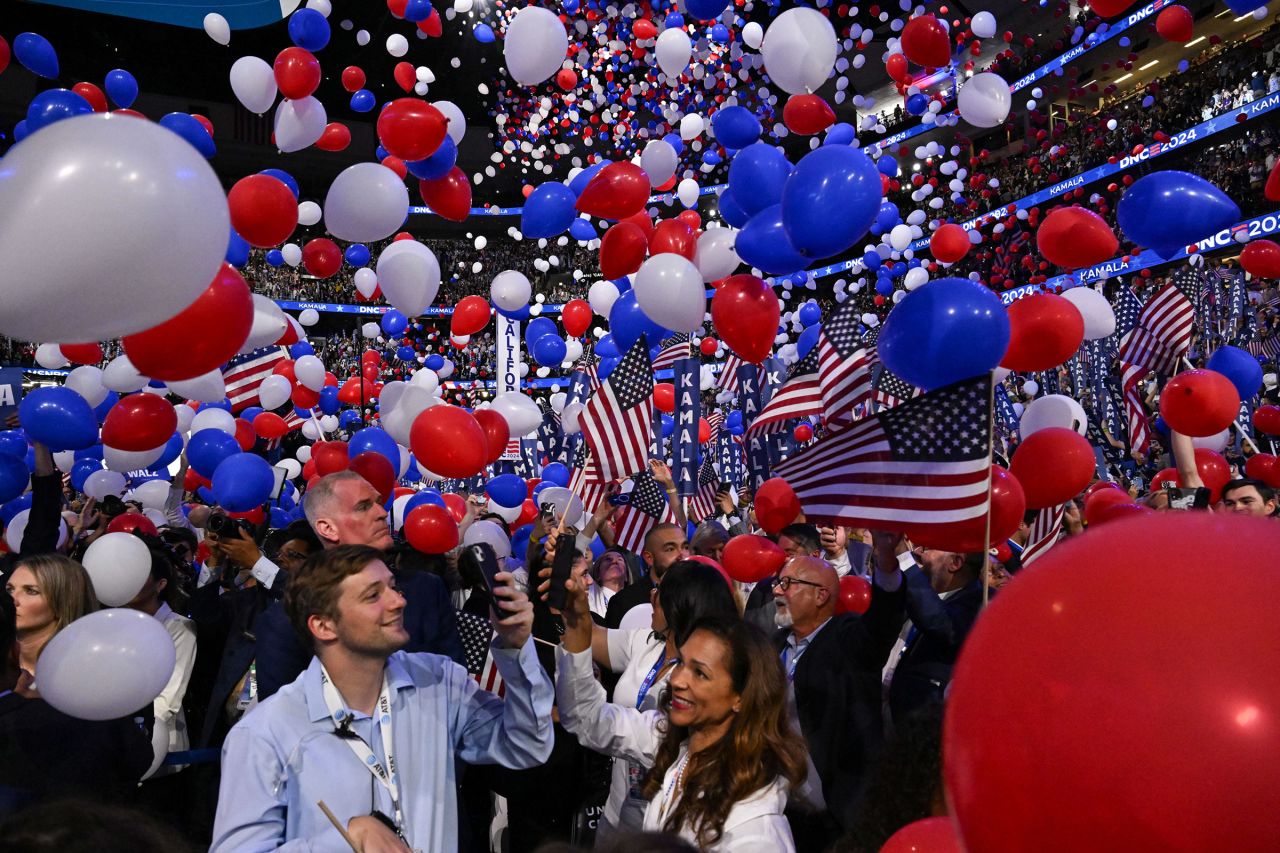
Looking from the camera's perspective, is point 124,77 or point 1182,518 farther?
point 124,77

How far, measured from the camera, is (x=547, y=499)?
7070 millimetres

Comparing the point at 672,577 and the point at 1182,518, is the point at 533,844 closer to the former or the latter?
the point at 672,577

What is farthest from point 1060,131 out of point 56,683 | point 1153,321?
point 56,683

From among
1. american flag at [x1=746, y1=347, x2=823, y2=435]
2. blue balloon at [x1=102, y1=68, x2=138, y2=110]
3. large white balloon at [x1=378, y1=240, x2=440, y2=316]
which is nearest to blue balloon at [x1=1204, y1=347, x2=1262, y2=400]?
american flag at [x1=746, y1=347, x2=823, y2=435]

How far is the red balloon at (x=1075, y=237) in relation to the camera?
4668 mm

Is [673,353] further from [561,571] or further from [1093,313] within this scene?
[561,571]

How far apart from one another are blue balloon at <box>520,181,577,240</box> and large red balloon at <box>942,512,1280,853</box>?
536cm

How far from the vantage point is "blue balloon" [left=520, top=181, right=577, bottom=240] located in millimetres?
6078

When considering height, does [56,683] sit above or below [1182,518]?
below

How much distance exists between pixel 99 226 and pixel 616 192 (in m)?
3.86

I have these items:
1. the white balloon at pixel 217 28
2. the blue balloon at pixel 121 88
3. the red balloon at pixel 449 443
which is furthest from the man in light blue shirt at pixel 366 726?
the white balloon at pixel 217 28

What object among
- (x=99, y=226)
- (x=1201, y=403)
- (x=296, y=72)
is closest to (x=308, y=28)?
(x=296, y=72)

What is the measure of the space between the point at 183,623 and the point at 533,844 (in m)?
1.82

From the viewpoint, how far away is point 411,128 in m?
4.92
